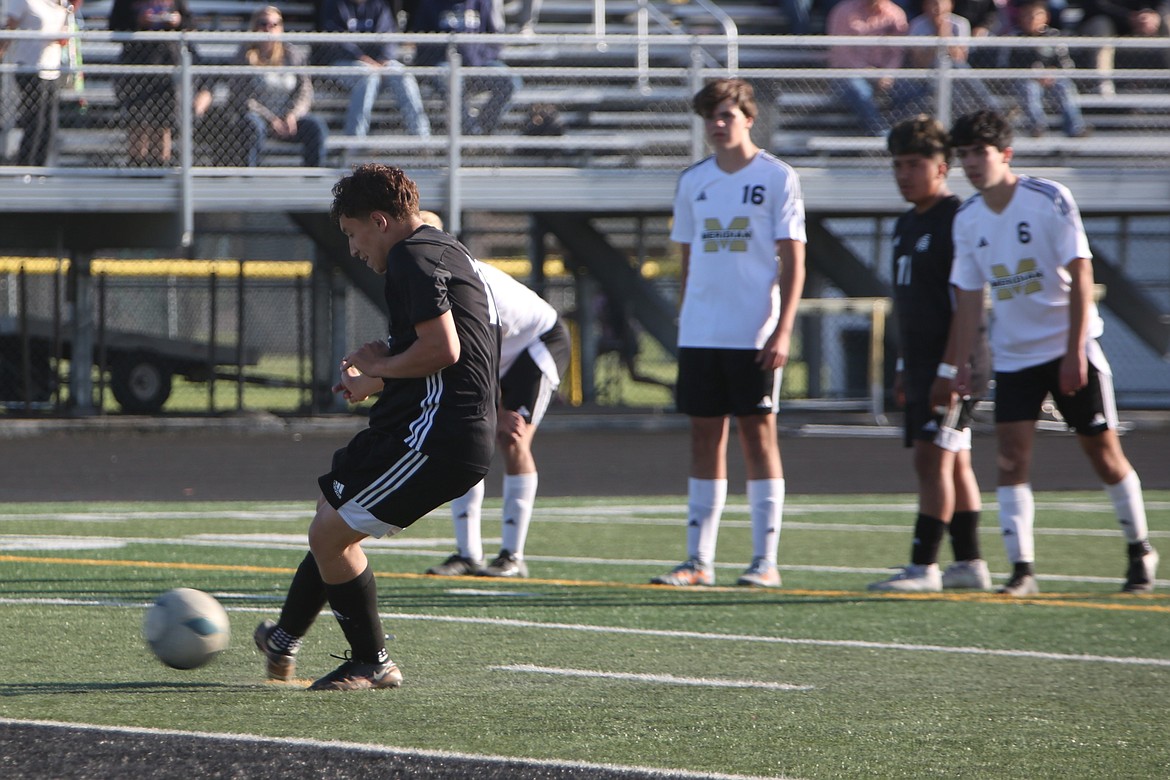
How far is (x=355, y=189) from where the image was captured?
4.96 m

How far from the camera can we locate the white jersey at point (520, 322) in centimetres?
759

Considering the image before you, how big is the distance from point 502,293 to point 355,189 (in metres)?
2.65

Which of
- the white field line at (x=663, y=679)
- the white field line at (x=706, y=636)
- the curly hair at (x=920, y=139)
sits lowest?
the white field line at (x=706, y=636)

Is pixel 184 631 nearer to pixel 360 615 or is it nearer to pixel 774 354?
pixel 360 615

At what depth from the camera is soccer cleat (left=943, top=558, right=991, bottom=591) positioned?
789cm

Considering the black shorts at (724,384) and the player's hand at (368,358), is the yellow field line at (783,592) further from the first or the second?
the player's hand at (368,358)

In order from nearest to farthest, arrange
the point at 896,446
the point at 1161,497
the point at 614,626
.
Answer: the point at 614,626, the point at 1161,497, the point at 896,446

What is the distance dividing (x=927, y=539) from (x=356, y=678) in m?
3.43

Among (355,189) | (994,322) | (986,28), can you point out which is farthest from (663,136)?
(355,189)

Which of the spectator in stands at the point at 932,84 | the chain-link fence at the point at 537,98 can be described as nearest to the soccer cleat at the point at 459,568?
the chain-link fence at the point at 537,98

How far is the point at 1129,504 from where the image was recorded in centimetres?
766

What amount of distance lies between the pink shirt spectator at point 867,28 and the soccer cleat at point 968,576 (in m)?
10.1

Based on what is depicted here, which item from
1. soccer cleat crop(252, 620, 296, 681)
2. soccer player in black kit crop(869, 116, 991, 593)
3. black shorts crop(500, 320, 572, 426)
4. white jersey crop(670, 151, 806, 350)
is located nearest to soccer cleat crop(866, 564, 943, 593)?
soccer player in black kit crop(869, 116, 991, 593)

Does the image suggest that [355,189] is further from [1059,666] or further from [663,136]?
[663,136]
